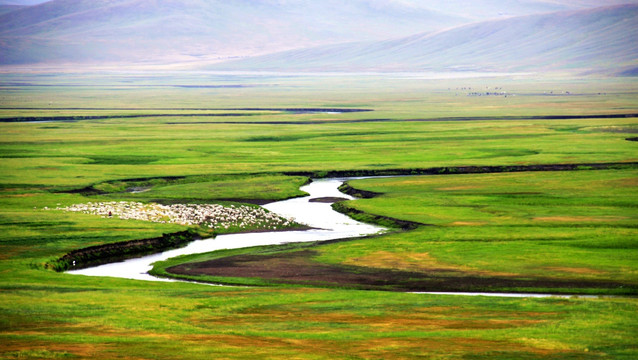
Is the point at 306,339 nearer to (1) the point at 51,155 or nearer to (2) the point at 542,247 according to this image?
(2) the point at 542,247

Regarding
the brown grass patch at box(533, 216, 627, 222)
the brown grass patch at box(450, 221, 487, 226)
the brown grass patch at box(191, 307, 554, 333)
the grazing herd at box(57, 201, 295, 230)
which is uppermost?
the grazing herd at box(57, 201, 295, 230)

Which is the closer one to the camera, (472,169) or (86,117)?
(472,169)

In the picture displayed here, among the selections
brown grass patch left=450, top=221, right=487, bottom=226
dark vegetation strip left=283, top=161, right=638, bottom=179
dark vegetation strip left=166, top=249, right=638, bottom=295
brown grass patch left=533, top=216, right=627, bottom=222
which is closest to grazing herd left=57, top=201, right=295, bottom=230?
brown grass patch left=450, top=221, right=487, bottom=226

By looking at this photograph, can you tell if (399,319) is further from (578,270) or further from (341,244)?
(341,244)

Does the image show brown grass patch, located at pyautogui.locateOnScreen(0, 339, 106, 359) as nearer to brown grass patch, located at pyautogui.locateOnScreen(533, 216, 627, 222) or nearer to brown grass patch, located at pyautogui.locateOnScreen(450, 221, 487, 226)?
brown grass patch, located at pyautogui.locateOnScreen(450, 221, 487, 226)

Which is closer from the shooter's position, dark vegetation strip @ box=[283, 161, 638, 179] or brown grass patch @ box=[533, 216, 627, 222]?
brown grass patch @ box=[533, 216, 627, 222]

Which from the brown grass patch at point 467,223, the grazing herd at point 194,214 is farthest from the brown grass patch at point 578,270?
the grazing herd at point 194,214

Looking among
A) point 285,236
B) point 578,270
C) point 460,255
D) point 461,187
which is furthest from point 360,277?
point 461,187

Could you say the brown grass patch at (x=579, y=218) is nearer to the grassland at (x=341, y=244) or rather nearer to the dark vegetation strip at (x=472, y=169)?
the grassland at (x=341, y=244)
